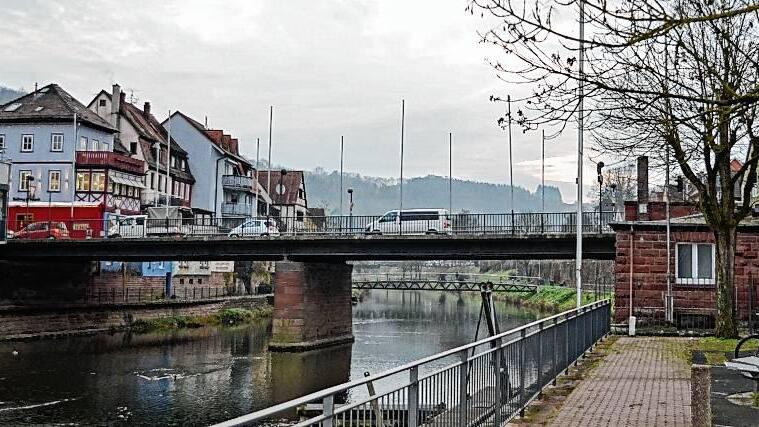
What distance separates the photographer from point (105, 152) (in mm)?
67250

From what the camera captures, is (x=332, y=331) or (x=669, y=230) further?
(x=332, y=331)

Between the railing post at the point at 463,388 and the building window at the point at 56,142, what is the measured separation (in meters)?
63.6

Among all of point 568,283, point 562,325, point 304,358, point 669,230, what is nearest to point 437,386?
point 562,325

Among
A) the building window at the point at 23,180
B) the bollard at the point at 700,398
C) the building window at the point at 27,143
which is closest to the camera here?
the bollard at the point at 700,398

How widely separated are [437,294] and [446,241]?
85.2 meters

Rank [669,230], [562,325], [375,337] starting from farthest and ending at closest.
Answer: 1. [375,337]
2. [669,230]
3. [562,325]

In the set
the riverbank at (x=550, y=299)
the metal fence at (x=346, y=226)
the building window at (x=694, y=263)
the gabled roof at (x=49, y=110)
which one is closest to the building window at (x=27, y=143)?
the gabled roof at (x=49, y=110)

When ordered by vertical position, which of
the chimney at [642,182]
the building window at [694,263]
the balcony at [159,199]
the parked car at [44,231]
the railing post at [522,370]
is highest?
the balcony at [159,199]

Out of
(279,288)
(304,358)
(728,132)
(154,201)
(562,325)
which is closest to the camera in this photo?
(562,325)

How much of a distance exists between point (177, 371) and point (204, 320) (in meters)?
25.8

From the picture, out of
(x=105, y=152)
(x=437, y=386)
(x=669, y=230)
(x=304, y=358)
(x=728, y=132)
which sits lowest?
(x=304, y=358)

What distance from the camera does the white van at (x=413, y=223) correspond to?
46.2 metres

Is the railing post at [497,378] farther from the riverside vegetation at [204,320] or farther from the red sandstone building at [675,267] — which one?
the riverside vegetation at [204,320]

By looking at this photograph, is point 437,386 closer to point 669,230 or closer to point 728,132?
point 728,132
